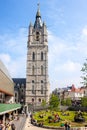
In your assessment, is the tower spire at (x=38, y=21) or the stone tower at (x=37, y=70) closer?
the stone tower at (x=37, y=70)

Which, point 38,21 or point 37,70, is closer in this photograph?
point 37,70

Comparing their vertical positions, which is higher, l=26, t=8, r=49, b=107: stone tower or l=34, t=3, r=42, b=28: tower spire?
l=34, t=3, r=42, b=28: tower spire

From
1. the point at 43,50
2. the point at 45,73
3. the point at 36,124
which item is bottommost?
the point at 36,124

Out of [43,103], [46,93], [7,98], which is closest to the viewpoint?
[7,98]

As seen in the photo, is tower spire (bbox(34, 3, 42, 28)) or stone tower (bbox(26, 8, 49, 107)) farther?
tower spire (bbox(34, 3, 42, 28))

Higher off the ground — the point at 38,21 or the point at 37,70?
the point at 38,21

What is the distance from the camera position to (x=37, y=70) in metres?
126

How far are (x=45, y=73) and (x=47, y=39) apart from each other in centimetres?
1847

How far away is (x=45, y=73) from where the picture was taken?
125 metres

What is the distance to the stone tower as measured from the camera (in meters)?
124

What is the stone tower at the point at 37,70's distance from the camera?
406ft

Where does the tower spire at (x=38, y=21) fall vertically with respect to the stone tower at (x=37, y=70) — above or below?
above

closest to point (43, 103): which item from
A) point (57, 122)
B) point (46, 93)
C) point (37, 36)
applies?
point (46, 93)

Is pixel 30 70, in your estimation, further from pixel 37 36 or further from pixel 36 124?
pixel 36 124
